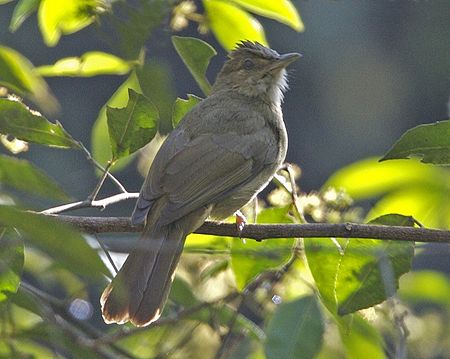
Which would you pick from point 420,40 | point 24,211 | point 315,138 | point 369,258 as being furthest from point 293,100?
point 24,211

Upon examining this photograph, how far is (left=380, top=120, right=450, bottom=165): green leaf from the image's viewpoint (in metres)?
2.64

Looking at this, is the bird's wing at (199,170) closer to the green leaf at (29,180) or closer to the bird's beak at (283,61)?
the green leaf at (29,180)

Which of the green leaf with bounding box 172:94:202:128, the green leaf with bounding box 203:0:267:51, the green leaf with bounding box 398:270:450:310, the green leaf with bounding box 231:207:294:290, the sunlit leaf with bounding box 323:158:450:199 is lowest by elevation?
the green leaf with bounding box 398:270:450:310

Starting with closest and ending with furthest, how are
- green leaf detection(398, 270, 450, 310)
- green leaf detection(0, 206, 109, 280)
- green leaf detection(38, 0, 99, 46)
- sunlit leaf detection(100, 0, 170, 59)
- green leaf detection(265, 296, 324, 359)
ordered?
green leaf detection(0, 206, 109, 280), sunlit leaf detection(100, 0, 170, 59), green leaf detection(38, 0, 99, 46), green leaf detection(265, 296, 324, 359), green leaf detection(398, 270, 450, 310)

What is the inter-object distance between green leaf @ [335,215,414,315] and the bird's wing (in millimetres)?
690

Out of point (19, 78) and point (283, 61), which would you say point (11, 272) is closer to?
A: point (19, 78)

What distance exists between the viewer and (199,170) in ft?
11.6

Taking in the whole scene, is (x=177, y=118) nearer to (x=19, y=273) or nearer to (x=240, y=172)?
(x=240, y=172)

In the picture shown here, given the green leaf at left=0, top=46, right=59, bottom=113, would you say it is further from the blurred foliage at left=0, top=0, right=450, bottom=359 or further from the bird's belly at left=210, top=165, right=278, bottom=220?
the bird's belly at left=210, top=165, right=278, bottom=220

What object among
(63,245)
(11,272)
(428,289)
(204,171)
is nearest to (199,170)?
(204,171)

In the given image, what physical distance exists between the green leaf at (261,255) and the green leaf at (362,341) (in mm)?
358

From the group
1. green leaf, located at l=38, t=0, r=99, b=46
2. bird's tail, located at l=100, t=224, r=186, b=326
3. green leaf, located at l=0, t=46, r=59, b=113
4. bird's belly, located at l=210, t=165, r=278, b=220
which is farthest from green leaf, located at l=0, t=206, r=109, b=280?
bird's belly, located at l=210, t=165, r=278, b=220

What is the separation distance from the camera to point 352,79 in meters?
14.9

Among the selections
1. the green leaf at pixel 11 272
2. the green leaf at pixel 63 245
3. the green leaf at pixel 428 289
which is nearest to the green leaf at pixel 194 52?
the green leaf at pixel 11 272
